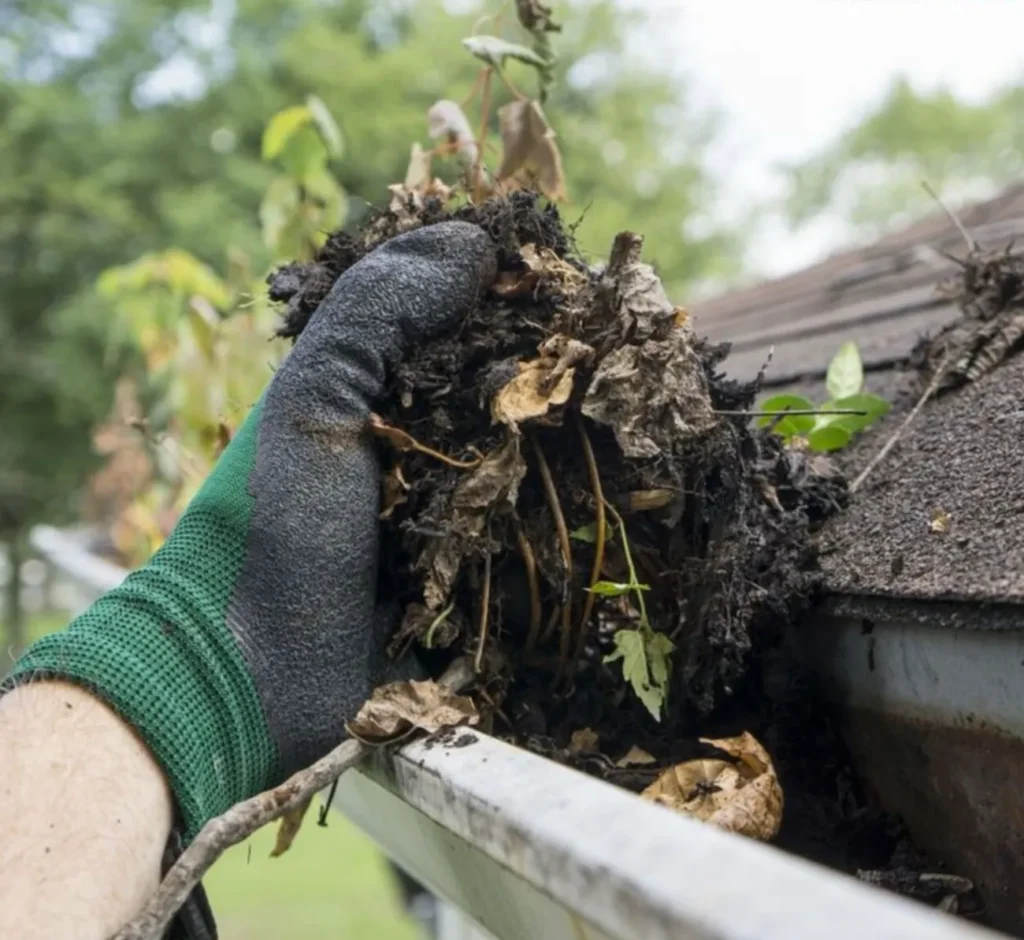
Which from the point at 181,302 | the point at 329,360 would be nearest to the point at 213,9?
the point at 181,302

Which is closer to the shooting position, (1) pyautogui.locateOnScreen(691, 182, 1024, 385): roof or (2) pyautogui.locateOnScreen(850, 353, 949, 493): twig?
(2) pyautogui.locateOnScreen(850, 353, 949, 493): twig

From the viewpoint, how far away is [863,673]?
0.91 m

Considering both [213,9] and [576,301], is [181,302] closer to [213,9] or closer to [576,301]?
[576,301]

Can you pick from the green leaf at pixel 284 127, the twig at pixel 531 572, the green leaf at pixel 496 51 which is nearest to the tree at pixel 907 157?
the green leaf at pixel 284 127

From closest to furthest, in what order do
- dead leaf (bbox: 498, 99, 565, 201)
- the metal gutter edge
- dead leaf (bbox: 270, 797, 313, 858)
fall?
the metal gutter edge
dead leaf (bbox: 270, 797, 313, 858)
dead leaf (bbox: 498, 99, 565, 201)

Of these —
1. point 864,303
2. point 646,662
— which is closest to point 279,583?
point 646,662

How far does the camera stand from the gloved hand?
2.92 ft

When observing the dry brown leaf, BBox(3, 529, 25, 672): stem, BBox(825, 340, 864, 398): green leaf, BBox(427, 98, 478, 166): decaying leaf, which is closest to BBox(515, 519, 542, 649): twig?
the dry brown leaf

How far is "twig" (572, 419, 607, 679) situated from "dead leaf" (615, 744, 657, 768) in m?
0.11

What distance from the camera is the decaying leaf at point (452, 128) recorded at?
4.99 ft

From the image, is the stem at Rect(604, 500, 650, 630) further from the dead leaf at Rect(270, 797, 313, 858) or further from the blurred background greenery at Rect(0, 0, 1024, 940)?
the blurred background greenery at Rect(0, 0, 1024, 940)

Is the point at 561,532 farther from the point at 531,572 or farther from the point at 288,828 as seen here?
the point at 288,828

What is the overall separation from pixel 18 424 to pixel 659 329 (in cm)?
1226

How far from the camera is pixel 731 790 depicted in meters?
0.87
